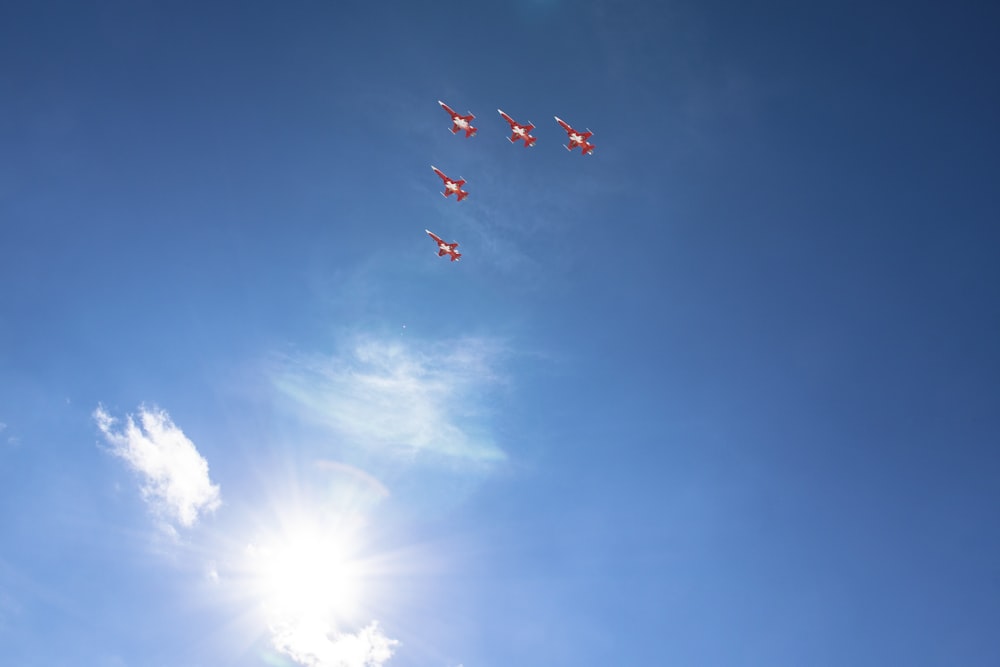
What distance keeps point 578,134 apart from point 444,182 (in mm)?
30350

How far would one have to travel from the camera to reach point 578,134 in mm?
131750

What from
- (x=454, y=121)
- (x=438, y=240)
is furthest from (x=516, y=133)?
(x=438, y=240)

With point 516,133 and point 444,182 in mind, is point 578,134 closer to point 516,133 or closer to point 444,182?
point 516,133

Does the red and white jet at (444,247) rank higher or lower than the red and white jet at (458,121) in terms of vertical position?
lower

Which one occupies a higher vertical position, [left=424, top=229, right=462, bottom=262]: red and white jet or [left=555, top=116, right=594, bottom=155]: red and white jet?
[left=555, top=116, right=594, bottom=155]: red and white jet

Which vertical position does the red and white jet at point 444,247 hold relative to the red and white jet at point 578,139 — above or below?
below

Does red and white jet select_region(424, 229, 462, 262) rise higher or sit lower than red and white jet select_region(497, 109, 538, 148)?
lower

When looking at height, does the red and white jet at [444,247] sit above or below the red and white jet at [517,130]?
below

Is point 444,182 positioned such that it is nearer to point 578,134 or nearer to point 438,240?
point 438,240

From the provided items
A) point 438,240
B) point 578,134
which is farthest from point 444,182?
point 578,134

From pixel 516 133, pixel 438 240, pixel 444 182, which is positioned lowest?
pixel 438 240

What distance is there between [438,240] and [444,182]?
1242cm

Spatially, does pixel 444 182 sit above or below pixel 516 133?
below

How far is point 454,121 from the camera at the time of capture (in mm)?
129625
